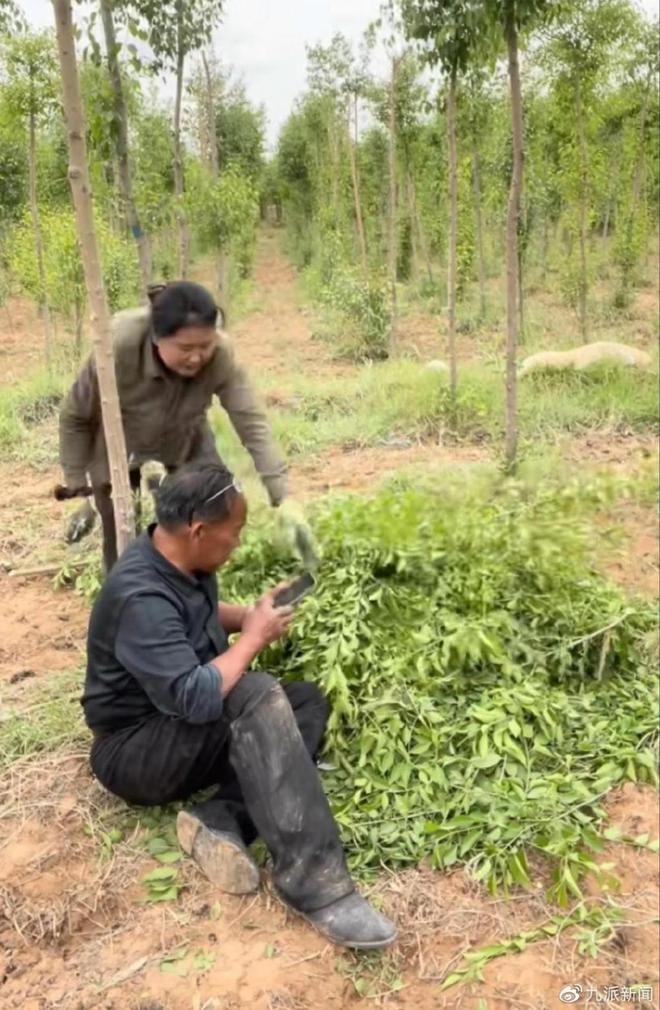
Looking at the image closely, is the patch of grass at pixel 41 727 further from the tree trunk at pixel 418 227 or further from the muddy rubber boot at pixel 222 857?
the tree trunk at pixel 418 227

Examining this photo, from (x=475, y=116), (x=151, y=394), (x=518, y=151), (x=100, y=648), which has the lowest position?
(x=100, y=648)

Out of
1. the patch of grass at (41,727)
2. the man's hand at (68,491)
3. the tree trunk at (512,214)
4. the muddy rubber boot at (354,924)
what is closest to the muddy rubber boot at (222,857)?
the muddy rubber boot at (354,924)

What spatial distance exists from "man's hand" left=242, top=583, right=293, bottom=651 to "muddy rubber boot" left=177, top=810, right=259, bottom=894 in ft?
1.59

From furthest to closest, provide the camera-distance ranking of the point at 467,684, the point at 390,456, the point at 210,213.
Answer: the point at 210,213 → the point at 390,456 → the point at 467,684

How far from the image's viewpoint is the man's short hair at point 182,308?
2.62m

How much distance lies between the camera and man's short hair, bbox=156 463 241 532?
6.60 feet

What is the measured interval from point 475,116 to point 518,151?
709 cm

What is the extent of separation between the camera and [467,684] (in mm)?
2725

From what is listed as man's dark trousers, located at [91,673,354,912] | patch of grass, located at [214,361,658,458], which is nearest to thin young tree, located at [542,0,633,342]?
patch of grass, located at [214,361,658,458]

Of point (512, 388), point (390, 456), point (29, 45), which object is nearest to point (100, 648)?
point (512, 388)

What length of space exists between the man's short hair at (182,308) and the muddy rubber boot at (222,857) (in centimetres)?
147

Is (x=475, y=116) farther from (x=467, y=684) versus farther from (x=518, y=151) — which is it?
(x=467, y=684)

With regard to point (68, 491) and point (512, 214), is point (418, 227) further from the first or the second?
point (68, 491)

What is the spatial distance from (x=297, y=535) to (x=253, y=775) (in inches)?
42.0
